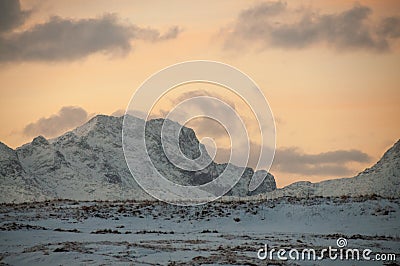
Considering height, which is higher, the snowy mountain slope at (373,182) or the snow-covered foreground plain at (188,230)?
the snowy mountain slope at (373,182)

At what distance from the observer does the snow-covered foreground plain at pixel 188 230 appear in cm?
3050

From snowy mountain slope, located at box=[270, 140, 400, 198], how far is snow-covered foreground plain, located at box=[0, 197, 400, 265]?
43384 mm

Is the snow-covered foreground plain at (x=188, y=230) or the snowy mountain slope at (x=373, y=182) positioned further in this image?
the snowy mountain slope at (x=373, y=182)

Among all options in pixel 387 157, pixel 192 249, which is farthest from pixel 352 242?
pixel 387 157

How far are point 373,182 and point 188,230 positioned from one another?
6293 cm

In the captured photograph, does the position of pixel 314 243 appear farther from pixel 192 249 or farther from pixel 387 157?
pixel 387 157

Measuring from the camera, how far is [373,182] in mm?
100312

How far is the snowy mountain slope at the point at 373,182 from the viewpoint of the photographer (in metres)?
95.2

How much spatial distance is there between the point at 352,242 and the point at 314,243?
241 cm

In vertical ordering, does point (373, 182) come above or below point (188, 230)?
above

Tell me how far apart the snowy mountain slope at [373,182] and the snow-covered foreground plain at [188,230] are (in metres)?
43.4

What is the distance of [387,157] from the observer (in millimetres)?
111750

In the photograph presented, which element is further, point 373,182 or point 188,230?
point 373,182

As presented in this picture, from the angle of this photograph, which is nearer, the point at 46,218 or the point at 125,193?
the point at 46,218
